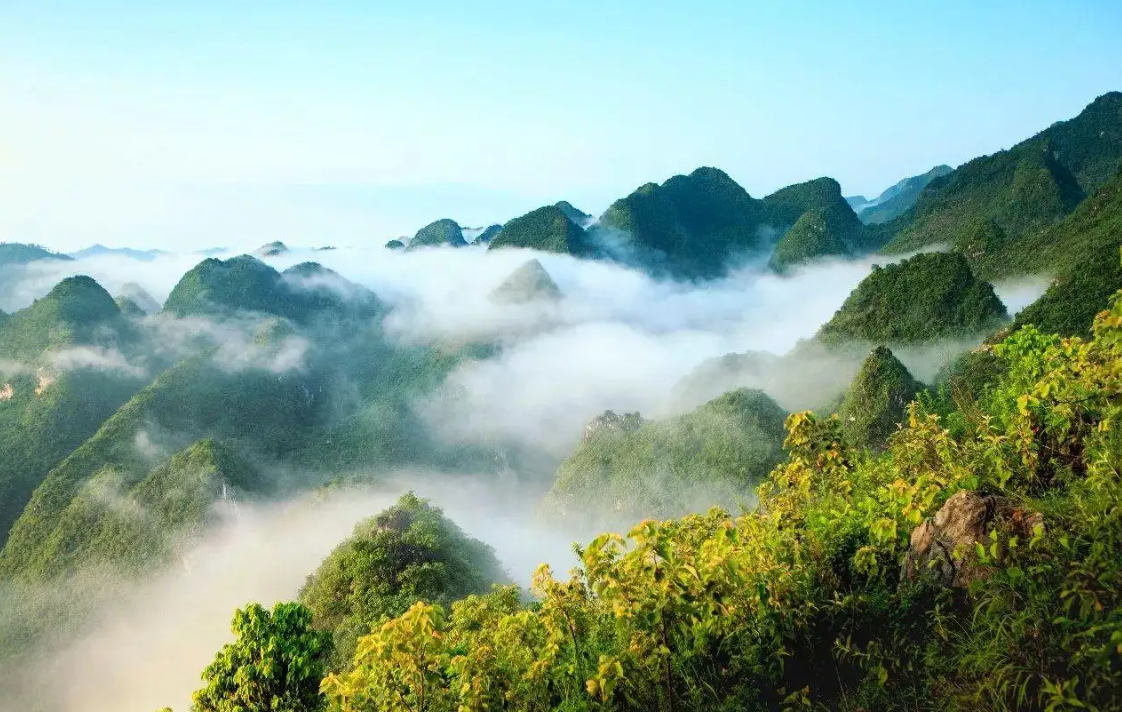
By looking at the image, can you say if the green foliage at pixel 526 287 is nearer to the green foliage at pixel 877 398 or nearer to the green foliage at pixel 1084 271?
the green foliage at pixel 1084 271

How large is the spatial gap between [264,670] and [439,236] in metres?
172

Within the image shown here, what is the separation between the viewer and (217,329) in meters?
100

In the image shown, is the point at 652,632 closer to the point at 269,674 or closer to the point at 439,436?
the point at 269,674

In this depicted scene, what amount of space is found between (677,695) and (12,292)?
22226cm

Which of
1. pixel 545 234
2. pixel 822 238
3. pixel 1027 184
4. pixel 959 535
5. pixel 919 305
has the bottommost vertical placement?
pixel 919 305

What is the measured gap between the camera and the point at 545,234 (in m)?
139

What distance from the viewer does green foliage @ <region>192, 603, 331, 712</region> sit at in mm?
10164

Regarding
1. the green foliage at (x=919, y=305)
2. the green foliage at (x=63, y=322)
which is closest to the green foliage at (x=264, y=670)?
the green foliage at (x=919, y=305)

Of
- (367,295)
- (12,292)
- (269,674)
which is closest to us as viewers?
(269,674)

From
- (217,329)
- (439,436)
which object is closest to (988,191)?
(439,436)

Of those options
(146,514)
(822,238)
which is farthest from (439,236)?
(146,514)

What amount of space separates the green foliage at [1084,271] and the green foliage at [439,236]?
476ft

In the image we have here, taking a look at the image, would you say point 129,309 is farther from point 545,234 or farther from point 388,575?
point 388,575

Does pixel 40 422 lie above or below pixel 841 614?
below
